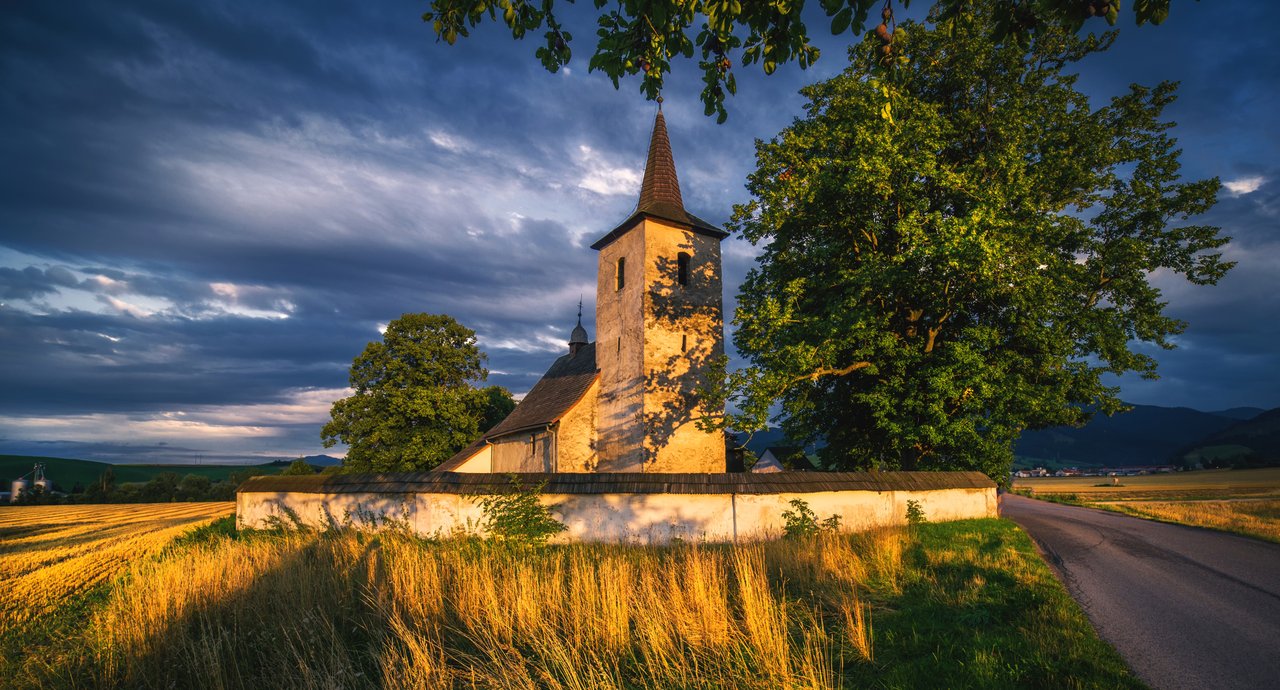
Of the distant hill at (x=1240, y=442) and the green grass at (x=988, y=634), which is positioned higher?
the green grass at (x=988, y=634)

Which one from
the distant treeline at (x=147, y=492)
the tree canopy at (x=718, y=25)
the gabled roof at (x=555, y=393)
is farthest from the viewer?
the distant treeline at (x=147, y=492)

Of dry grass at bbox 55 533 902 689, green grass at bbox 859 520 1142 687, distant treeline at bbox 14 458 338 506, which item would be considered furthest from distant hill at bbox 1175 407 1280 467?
distant treeline at bbox 14 458 338 506

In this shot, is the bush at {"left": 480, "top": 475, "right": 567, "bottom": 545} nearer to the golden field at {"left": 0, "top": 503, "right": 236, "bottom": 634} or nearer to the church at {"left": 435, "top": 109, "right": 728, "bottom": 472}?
the golden field at {"left": 0, "top": 503, "right": 236, "bottom": 634}

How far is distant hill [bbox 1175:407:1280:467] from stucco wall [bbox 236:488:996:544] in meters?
122

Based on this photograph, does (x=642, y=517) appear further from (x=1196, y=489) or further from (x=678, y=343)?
(x=1196, y=489)

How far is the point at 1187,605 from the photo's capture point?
265 inches

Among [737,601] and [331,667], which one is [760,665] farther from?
[331,667]

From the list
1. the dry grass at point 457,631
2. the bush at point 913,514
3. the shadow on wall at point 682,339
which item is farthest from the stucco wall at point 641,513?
the shadow on wall at point 682,339

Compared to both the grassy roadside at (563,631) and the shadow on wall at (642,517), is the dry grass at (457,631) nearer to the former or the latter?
the grassy roadside at (563,631)

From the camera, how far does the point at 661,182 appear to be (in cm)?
2352

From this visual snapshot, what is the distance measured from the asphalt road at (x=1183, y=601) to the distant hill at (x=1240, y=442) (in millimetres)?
119106

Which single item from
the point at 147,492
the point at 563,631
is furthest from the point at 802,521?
the point at 147,492

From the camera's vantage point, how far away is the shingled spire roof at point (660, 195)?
72.2 feet

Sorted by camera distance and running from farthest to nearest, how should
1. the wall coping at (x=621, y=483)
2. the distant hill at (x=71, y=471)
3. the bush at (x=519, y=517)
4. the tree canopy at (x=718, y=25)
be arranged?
the distant hill at (x=71, y=471) < the wall coping at (x=621, y=483) < the bush at (x=519, y=517) < the tree canopy at (x=718, y=25)
